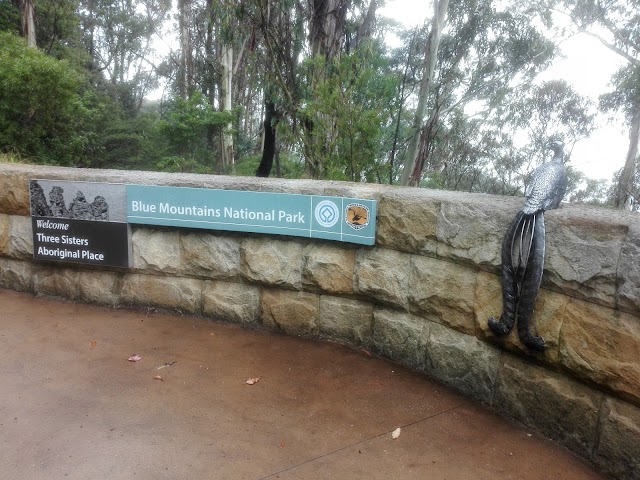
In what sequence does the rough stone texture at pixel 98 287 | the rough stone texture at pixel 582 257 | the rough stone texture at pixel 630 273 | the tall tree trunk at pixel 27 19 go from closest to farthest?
the rough stone texture at pixel 630 273 < the rough stone texture at pixel 582 257 < the rough stone texture at pixel 98 287 < the tall tree trunk at pixel 27 19

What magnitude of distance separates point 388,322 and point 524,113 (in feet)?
48.2

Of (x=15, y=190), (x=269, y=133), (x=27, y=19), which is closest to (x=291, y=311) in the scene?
(x=15, y=190)

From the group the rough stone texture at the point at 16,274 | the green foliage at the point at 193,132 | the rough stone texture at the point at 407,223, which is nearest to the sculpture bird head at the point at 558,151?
the rough stone texture at the point at 407,223

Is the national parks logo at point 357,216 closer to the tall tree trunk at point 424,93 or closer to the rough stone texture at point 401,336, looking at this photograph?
the rough stone texture at point 401,336

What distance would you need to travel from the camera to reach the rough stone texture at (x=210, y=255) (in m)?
3.95

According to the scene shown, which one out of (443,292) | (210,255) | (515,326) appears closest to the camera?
(515,326)

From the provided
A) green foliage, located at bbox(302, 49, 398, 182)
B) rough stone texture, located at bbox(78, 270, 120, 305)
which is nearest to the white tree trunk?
green foliage, located at bbox(302, 49, 398, 182)

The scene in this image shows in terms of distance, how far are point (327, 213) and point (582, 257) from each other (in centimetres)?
160

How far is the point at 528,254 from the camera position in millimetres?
2623

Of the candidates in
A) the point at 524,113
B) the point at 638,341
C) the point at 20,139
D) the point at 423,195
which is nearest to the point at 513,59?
the point at 524,113

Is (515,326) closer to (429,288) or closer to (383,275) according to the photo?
(429,288)

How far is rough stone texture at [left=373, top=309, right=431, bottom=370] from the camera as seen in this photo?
3363 mm

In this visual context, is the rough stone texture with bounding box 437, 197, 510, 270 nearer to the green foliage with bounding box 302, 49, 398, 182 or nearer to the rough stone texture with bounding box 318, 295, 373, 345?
the rough stone texture with bounding box 318, 295, 373, 345

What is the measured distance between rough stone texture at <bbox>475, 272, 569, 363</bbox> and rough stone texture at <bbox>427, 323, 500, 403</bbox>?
13 centimetres
